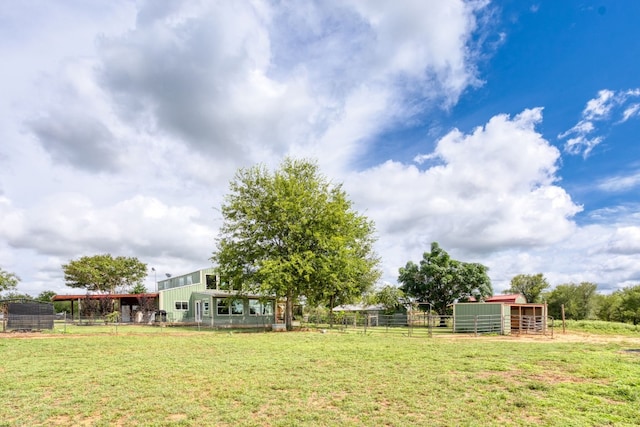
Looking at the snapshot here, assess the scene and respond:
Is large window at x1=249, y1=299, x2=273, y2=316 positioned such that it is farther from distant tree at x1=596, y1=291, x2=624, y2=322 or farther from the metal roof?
distant tree at x1=596, y1=291, x2=624, y2=322

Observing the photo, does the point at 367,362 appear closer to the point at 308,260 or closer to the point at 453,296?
the point at 308,260

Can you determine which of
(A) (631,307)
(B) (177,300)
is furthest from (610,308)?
(B) (177,300)

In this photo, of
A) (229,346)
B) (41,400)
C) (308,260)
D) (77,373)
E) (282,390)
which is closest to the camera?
(41,400)

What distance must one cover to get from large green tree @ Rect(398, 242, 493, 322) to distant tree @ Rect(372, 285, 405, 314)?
9.64 ft

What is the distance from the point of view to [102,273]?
156 ft

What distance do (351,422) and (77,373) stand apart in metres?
8.02

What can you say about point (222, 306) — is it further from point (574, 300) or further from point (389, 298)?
point (574, 300)

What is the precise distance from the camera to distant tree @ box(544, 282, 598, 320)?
180ft

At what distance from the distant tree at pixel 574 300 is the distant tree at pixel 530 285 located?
221 inches

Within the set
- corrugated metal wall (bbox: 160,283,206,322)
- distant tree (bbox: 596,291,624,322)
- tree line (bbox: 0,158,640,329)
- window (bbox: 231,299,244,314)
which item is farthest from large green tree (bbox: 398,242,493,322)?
distant tree (bbox: 596,291,624,322)

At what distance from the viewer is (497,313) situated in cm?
2794

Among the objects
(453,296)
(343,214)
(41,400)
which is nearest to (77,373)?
(41,400)

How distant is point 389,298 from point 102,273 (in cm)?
3435

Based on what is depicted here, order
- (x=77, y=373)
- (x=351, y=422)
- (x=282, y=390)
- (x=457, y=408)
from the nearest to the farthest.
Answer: (x=351, y=422)
(x=457, y=408)
(x=282, y=390)
(x=77, y=373)
